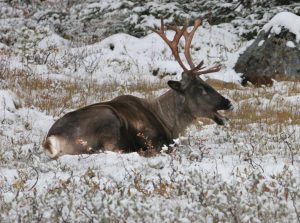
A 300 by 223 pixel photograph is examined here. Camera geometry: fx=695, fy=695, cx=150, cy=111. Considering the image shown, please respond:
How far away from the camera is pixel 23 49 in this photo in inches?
622

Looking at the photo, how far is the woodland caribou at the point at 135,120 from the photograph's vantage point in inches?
298

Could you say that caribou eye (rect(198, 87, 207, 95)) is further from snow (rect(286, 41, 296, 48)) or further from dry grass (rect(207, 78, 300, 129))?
snow (rect(286, 41, 296, 48))

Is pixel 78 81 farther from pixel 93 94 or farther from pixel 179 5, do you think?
pixel 179 5

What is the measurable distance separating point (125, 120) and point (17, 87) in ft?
14.2

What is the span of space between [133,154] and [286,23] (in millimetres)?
8710

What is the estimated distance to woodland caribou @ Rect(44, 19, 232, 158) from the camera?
24.8 ft

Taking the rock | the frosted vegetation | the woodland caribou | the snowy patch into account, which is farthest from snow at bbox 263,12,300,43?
the woodland caribou

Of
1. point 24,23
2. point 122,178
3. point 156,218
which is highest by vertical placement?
point 156,218

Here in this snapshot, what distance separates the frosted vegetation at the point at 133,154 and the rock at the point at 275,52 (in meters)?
0.41

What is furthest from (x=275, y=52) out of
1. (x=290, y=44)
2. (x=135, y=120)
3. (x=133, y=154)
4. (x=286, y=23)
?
(x=133, y=154)

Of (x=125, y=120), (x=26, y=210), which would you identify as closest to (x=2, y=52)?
(x=125, y=120)

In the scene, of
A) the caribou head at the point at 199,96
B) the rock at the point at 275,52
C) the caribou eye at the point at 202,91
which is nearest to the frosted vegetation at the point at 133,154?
the caribou head at the point at 199,96

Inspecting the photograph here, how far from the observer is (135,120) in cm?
837

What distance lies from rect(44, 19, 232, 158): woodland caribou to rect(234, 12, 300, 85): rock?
532cm
